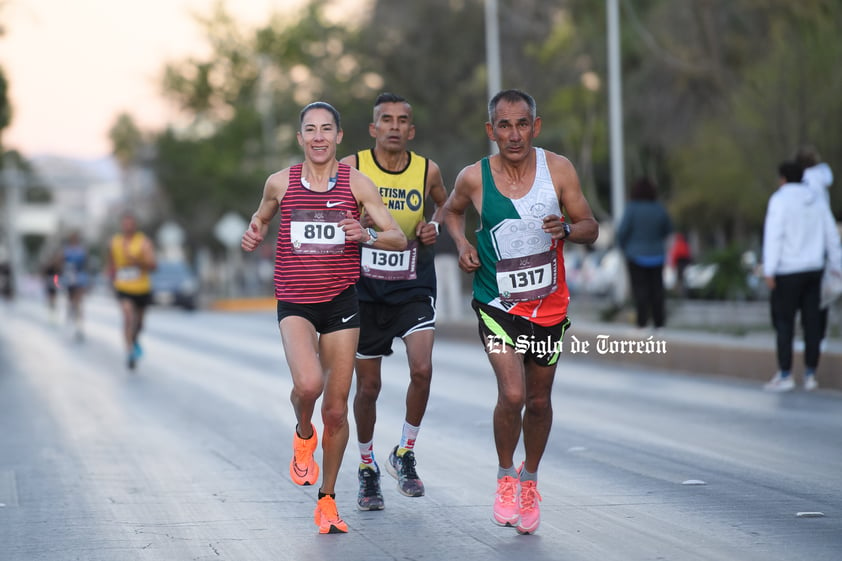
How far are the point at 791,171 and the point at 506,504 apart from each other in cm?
698

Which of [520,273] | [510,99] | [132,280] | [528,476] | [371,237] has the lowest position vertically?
[528,476]

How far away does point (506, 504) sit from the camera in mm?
6664

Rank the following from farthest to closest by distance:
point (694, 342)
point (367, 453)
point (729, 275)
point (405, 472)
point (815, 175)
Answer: point (729, 275) → point (694, 342) → point (815, 175) → point (405, 472) → point (367, 453)

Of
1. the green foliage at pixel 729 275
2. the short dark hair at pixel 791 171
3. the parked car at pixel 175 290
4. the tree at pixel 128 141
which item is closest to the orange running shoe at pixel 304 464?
the short dark hair at pixel 791 171

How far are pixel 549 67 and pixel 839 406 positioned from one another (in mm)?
36735

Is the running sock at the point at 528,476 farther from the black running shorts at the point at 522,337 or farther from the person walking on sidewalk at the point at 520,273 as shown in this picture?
the black running shorts at the point at 522,337

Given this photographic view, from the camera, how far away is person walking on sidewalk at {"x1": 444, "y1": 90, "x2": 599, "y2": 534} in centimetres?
668

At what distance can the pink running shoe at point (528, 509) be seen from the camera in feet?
21.7

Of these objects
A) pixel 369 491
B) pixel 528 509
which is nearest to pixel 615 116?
pixel 369 491

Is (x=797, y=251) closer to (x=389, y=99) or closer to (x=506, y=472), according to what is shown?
(x=389, y=99)

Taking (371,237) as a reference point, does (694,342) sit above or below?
below

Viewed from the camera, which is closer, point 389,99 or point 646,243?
point 389,99

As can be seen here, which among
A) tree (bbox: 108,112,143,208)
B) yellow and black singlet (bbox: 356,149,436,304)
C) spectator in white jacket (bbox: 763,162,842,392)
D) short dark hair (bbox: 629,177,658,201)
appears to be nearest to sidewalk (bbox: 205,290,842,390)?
spectator in white jacket (bbox: 763,162,842,392)

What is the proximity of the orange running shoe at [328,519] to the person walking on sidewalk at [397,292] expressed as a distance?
786 mm
